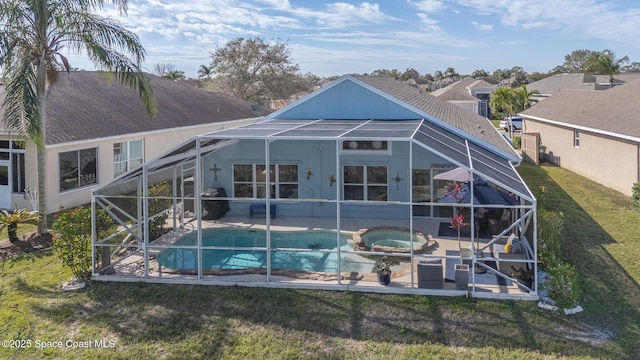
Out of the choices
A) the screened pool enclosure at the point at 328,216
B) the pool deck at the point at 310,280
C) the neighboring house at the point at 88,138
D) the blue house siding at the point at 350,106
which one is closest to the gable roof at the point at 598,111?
the screened pool enclosure at the point at 328,216

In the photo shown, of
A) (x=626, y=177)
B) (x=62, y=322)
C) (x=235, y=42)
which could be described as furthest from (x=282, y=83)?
(x=62, y=322)

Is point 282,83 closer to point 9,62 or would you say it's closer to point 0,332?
point 9,62

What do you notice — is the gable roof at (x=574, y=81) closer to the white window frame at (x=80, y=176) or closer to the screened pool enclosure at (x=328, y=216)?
the screened pool enclosure at (x=328, y=216)

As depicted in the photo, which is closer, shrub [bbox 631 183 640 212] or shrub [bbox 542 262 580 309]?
shrub [bbox 542 262 580 309]

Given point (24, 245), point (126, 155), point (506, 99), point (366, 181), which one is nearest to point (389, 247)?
point (366, 181)

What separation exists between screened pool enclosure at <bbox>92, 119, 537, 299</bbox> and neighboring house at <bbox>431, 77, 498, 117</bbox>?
42322 mm

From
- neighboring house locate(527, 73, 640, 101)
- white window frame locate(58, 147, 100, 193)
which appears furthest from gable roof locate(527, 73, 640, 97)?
white window frame locate(58, 147, 100, 193)

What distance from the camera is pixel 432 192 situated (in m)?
18.2

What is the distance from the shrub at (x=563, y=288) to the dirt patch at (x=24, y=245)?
13.8 metres

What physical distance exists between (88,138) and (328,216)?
10.2 meters

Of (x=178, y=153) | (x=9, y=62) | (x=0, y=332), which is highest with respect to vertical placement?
(x=9, y=62)

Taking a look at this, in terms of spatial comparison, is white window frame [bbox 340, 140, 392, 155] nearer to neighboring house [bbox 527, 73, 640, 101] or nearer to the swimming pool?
the swimming pool

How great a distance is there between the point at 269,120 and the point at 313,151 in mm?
2019

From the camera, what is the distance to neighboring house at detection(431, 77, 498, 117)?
6003 centimetres
